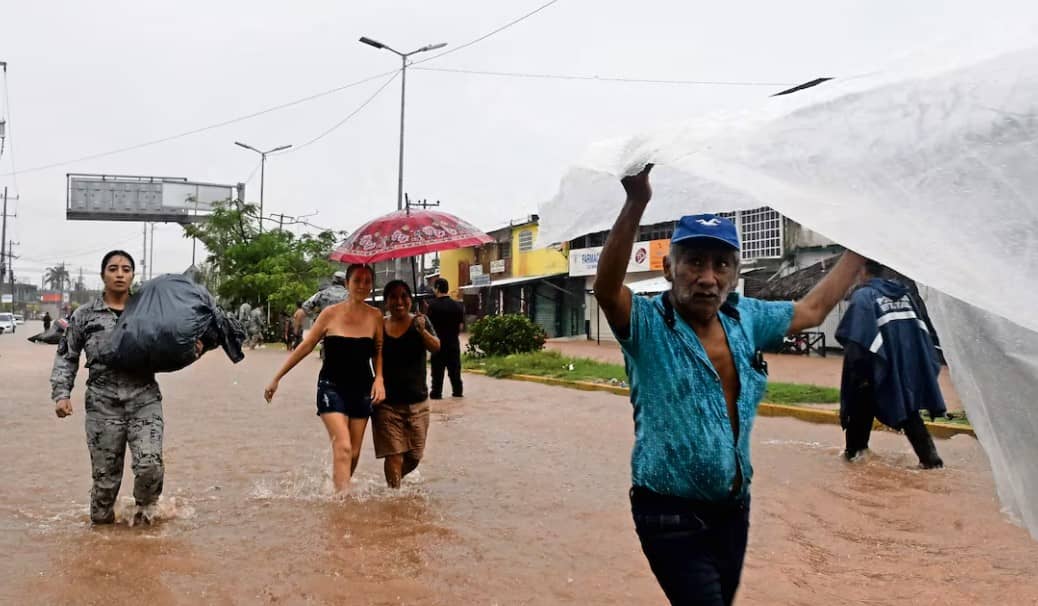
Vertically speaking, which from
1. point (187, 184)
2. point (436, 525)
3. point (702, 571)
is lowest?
point (436, 525)

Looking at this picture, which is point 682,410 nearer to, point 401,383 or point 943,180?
point 943,180

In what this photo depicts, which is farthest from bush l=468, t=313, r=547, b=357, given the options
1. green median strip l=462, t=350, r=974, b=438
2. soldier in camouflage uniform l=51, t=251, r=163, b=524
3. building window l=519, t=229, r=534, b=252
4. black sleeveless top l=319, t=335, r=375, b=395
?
building window l=519, t=229, r=534, b=252

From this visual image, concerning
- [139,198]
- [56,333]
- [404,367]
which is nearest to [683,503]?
[404,367]

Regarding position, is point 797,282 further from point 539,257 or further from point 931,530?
point 539,257

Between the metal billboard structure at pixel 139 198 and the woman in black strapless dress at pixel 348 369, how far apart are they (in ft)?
128

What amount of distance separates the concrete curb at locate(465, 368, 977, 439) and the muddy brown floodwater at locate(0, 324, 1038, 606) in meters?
0.52

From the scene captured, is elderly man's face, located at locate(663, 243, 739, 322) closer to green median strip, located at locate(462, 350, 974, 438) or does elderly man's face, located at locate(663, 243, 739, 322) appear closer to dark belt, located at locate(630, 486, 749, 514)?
dark belt, located at locate(630, 486, 749, 514)

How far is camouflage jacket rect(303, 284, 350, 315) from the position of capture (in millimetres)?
7832

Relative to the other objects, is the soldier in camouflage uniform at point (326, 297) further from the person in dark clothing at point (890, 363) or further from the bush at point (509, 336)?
the bush at point (509, 336)

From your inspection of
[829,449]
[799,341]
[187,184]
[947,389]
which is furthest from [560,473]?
[187,184]

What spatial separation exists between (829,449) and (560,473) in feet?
9.14

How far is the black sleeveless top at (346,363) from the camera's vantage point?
5738mm

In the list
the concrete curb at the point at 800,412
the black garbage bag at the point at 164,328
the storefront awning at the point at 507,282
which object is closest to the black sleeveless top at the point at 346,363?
the black garbage bag at the point at 164,328

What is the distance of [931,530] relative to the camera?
5281 millimetres
